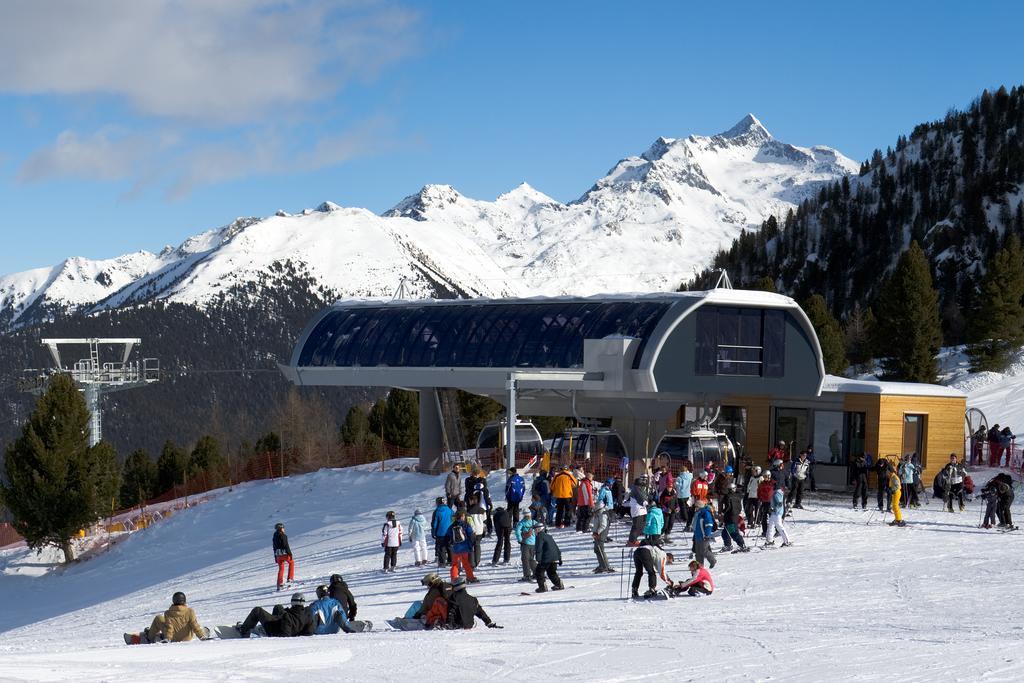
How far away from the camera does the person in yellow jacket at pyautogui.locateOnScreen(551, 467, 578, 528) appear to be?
29.5 metres

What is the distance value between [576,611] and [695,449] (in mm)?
16766

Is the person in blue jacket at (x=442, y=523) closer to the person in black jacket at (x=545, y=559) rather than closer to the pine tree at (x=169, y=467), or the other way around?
the person in black jacket at (x=545, y=559)

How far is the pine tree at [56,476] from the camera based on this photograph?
1801 inches

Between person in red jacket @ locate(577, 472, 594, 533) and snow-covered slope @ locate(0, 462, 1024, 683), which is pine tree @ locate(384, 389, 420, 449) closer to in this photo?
snow-covered slope @ locate(0, 462, 1024, 683)

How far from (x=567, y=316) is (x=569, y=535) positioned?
14921mm

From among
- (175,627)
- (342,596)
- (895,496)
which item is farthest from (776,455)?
(175,627)

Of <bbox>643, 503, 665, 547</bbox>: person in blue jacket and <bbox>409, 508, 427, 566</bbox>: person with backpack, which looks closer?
<bbox>643, 503, 665, 547</bbox>: person in blue jacket

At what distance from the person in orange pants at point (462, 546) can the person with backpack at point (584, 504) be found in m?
4.22

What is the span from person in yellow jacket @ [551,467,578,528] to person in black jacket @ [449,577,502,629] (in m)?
9.46

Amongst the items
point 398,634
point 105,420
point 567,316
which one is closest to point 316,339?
point 567,316

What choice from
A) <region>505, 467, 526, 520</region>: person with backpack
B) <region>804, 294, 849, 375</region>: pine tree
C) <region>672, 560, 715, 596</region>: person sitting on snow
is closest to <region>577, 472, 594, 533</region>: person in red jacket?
<region>505, 467, 526, 520</region>: person with backpack

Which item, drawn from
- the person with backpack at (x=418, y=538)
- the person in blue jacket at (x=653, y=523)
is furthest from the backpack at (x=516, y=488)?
the person in blue jacket at (x=653, y=523)

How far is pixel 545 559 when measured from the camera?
23.5 m

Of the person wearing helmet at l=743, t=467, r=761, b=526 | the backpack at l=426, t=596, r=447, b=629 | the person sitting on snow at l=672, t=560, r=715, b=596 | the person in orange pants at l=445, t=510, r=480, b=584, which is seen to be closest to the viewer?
the backpack at l=426, t=596, r=447, b=629
